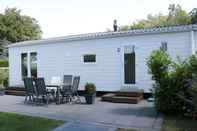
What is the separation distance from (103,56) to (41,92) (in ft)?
11.9

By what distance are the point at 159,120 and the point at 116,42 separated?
221 inches

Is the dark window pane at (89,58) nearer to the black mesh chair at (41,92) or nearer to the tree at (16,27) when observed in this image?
the black mesh chair at (41,92)

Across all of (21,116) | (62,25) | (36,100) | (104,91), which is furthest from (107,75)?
(62,25)

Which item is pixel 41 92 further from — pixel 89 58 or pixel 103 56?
pixel 103 56

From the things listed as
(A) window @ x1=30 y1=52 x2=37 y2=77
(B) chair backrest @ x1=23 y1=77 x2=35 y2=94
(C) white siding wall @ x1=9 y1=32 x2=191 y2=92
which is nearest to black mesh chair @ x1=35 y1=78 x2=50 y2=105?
(B) chair backrest @ x1=23 y1=77 x2=35 y2=94

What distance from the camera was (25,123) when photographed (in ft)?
22.4

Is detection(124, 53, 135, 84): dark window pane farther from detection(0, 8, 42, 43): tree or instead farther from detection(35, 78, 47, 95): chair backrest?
detection(0, 8, 42, 43): tree

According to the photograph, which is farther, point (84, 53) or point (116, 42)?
point (84, 53)

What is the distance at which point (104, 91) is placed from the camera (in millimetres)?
12258

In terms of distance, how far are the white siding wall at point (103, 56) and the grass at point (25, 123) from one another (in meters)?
5.26

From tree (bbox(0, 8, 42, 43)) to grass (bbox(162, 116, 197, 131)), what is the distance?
103ft

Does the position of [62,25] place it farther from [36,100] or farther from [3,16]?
[36,100]

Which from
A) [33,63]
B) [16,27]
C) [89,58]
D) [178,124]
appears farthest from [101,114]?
[16,27]

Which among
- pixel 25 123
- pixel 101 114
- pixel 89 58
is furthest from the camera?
pixel 89 58
